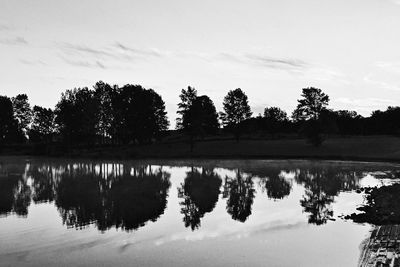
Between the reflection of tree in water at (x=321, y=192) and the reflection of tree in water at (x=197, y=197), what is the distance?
271 inches

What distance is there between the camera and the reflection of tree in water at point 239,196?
90.8 feet

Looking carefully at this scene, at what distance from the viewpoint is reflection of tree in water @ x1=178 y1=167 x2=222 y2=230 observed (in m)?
26.3

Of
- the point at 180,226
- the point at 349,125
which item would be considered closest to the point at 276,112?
the point at 349,125

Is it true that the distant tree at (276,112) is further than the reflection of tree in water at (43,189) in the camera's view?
Yes

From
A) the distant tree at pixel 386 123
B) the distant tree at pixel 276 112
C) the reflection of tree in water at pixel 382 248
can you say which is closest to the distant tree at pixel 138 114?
the distant tree at pixel 276 112

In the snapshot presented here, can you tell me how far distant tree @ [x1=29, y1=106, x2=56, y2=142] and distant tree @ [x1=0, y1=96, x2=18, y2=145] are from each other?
731 centimetres

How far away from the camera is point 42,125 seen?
15688 centimetres

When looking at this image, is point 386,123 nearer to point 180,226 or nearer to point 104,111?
point 104,111

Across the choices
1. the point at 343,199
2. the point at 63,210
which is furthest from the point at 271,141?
the point at 63,210

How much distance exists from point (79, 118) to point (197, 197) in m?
108

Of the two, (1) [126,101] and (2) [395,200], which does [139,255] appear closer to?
(2) [395,200]

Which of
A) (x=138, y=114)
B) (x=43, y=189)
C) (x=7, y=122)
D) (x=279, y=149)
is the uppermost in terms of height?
(x=138, y=114)

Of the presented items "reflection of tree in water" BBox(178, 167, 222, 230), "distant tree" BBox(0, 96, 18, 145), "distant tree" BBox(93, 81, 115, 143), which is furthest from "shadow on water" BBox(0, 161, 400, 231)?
"distant tree" BBox(0, 96, 18, 145)

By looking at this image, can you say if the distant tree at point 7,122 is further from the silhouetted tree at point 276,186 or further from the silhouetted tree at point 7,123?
the silhouetted tree at point 276,186
